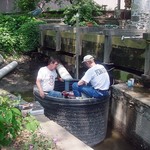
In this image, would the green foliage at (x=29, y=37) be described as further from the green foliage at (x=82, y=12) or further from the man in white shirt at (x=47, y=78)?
the man in white shirt at (x=47, y=78)

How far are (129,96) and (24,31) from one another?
8.28 m

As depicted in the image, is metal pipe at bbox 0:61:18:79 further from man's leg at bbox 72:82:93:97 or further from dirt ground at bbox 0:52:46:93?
man's leg at bbox 72:82:93:97

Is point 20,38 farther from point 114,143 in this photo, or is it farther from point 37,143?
point 37,143

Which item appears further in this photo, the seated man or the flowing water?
the flowing water

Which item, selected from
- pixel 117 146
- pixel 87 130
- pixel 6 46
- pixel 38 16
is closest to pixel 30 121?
pixel 87 130

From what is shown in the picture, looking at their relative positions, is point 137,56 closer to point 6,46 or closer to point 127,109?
point 127,109

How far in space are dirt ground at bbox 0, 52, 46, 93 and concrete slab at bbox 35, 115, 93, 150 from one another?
5.95 m

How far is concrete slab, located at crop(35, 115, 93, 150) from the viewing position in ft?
11.6

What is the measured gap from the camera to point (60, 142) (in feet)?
12.1

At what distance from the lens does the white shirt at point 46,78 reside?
5.98 m

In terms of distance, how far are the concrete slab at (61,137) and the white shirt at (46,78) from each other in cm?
166

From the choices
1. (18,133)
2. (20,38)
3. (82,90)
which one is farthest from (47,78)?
(20,38)

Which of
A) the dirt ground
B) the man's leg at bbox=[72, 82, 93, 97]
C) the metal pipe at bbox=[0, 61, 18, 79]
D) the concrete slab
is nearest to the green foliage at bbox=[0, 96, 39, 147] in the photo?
the concrete slab

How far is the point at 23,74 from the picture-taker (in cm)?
1187
